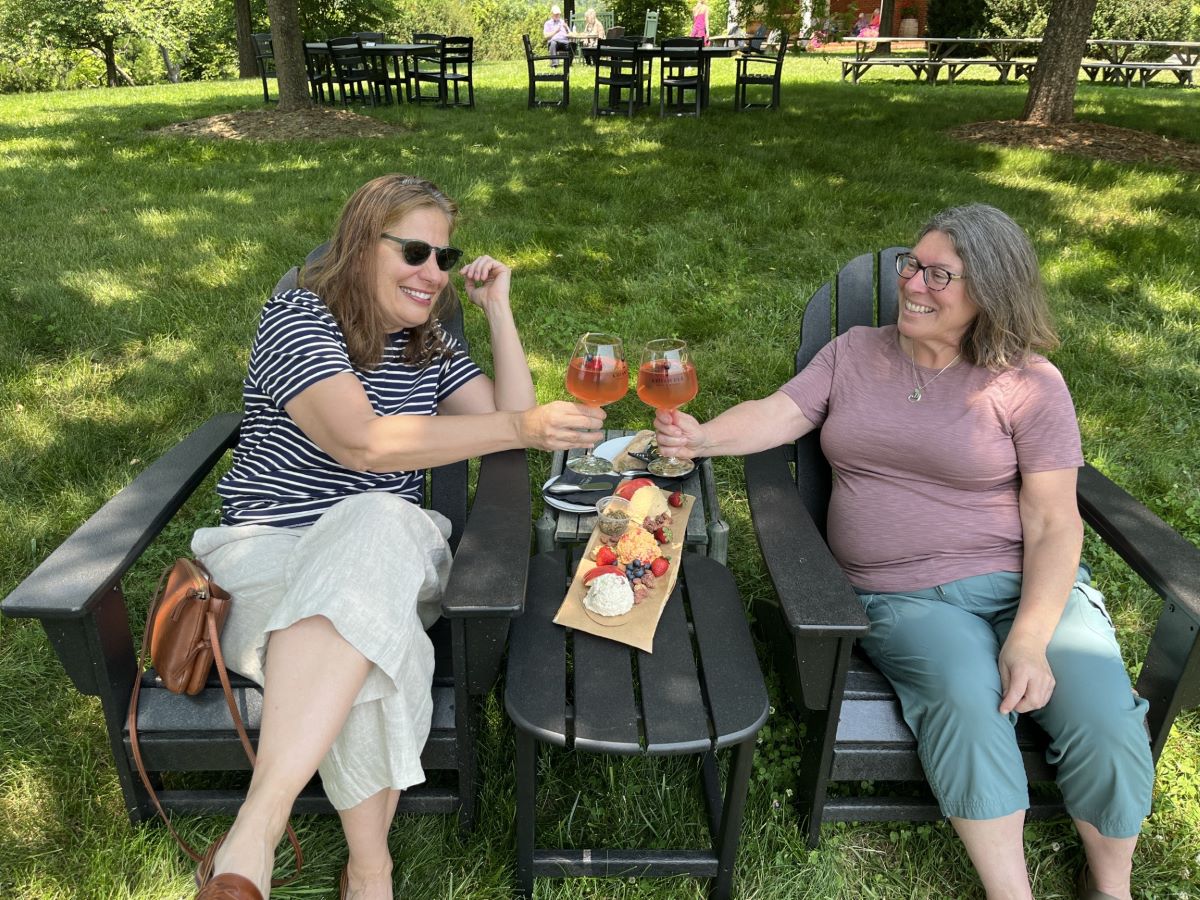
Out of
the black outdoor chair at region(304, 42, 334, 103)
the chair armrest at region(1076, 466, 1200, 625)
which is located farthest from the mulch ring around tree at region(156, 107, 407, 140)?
the chair armrest at region(1076, 466, 1200, 625)

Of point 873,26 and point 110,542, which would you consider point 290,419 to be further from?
point 873,26

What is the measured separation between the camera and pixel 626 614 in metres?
2.05

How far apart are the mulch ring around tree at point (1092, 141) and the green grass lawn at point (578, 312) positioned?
1.34 feet

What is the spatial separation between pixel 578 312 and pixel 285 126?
6.27 meters

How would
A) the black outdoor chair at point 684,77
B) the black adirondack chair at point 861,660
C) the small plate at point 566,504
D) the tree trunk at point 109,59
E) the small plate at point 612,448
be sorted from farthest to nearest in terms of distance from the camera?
the tree trunk at point 109,59 < the black outdoor chair at point 684,77 < the small plate at point 612,448 < the small plate at point 566,504 < the black adirondack chair at point 861,660

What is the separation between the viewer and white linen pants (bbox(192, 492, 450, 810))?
5.73 feet

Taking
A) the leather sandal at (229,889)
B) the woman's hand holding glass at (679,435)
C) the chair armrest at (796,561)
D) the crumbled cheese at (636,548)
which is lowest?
the leather sandal at (229,889)

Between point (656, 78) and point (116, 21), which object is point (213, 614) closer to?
point (656, 78)

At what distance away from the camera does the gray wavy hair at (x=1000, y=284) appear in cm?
212

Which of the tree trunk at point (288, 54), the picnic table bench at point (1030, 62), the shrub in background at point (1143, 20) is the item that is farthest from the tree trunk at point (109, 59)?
the shrub in background at point (1143, 20)

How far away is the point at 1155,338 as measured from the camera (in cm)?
432

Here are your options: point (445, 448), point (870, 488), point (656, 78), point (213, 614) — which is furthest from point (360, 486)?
point (656, 78)

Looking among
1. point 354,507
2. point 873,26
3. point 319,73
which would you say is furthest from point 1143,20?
point 354,507

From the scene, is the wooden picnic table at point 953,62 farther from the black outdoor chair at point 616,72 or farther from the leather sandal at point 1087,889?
the leather sandal at point 1087,889
